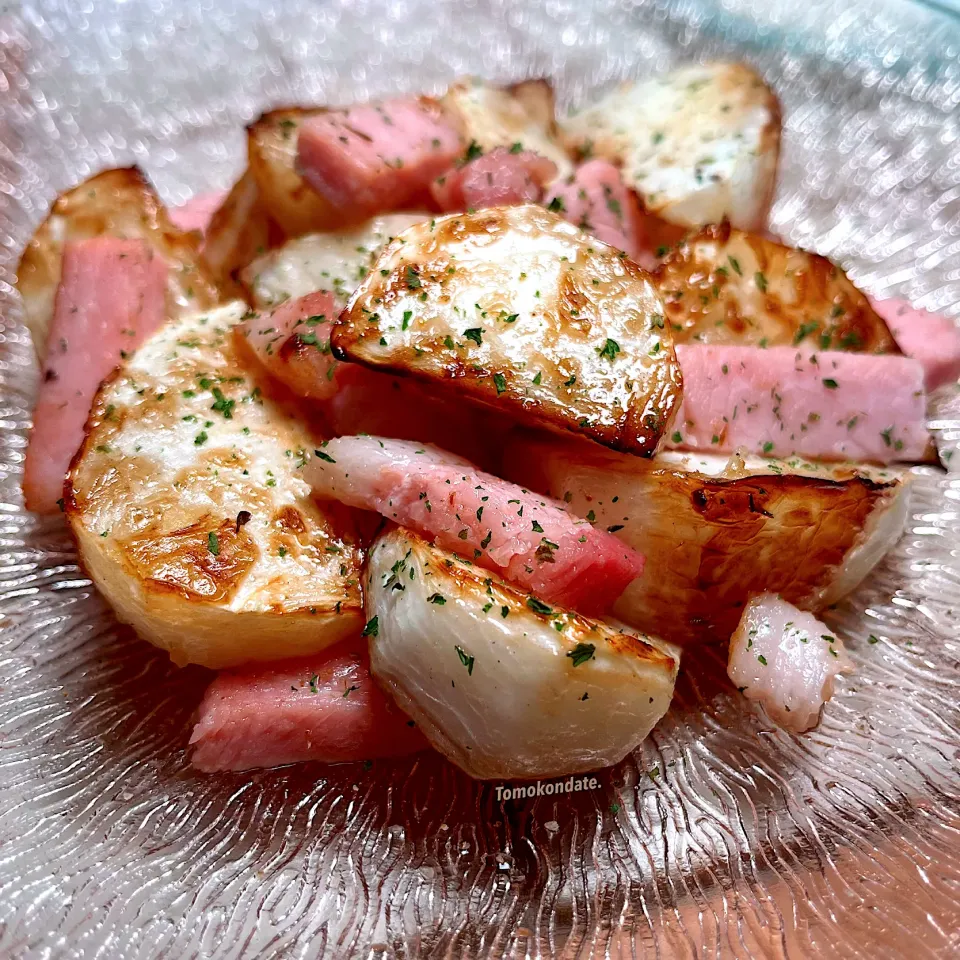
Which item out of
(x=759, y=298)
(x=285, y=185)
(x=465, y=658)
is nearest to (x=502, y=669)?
(x=465, y=658)

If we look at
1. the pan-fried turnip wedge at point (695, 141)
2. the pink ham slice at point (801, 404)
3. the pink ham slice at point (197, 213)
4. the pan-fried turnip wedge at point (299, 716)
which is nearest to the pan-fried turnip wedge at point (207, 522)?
the pan-fried turnip wedge at point (299, 716)

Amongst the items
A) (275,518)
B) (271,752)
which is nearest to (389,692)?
(271,752)

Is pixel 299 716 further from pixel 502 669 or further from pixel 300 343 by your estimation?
pixel 300 343

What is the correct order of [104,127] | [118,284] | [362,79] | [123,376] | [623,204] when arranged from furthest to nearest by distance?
[362,79] → [104,127] → [623,204] → [118,284] → [123,376]

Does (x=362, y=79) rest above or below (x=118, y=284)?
above

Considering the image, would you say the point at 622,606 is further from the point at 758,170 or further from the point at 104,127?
the point at 104,127

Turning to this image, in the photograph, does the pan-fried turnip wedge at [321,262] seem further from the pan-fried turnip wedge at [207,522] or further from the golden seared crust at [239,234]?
the pan-fried turnip wedge at [207,522]
